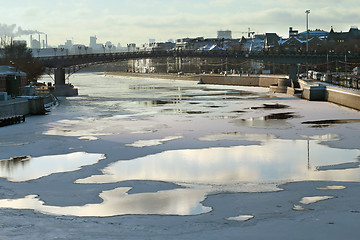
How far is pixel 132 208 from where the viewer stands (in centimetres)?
1736

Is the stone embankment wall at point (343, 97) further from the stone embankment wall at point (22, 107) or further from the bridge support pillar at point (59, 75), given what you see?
the bridge support pillar at point (59, 75)

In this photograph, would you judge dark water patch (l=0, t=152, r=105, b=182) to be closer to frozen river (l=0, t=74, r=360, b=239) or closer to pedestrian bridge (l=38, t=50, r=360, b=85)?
frozen river (l=0, t=74, r=360, b=239)

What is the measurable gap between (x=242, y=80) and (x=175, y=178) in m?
101

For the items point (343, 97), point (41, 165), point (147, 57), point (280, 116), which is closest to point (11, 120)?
point (41, 165)

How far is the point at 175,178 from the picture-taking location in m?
→ 21.4

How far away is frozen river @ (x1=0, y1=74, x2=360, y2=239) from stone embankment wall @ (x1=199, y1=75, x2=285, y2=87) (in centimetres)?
6971

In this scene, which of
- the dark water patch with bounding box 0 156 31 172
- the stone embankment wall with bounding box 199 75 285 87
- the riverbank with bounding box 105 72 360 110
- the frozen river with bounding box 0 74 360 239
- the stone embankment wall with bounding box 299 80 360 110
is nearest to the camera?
the frozen river with bounding box 0 74 360 239

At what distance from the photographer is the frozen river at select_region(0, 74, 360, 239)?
623 inches

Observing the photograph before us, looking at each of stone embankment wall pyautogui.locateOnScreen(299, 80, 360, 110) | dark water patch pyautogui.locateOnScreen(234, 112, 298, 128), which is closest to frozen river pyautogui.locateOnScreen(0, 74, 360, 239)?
dark water patch pyautogui.locateOnScreen(234, 112, 298, 128)

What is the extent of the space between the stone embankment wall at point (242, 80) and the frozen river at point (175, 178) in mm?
69709

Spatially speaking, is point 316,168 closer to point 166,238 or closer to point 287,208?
point 287,208

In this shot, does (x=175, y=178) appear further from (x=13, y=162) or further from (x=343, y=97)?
(x=343, y=97)

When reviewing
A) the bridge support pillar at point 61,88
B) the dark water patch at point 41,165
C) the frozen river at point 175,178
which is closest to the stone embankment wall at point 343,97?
the frozen river at point 175,178

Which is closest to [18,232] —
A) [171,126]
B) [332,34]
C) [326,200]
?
[326,200]
